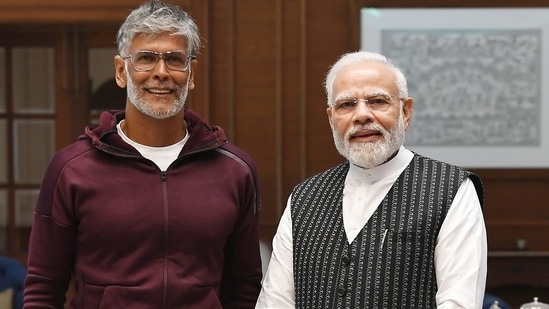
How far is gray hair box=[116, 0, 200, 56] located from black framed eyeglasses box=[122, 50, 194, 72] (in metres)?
0.03

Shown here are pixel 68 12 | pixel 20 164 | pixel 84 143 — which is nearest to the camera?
pixel 84 143

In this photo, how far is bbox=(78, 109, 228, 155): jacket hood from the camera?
7.66 feet

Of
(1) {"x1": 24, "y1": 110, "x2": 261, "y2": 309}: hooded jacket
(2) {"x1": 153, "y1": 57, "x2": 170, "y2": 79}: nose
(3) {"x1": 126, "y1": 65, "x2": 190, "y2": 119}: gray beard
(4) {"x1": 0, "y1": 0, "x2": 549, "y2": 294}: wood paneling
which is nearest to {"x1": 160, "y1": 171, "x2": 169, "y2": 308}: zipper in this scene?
(1) {"x1": 24, "y1": 110, "x2": 261, "y2": 309}: hooded jacket

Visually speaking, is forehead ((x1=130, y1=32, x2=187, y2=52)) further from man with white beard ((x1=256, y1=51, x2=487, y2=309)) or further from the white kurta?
the white kurta

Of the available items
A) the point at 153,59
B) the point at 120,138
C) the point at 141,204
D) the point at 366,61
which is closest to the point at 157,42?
the point at 153,59

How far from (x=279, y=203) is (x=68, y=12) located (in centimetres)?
164

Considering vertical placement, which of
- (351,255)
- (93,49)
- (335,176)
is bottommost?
(351,255)

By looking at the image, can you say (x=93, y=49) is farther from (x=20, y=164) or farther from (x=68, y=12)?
(x=20, y=164)

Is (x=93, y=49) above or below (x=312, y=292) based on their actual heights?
above

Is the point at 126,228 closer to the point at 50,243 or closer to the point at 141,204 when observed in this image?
the point at 141,204

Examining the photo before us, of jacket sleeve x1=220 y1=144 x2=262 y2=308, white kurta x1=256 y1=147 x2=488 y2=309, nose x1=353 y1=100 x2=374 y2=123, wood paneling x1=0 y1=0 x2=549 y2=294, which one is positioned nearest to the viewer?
white kurta x1=256 y1=147 x2=488 y2=309

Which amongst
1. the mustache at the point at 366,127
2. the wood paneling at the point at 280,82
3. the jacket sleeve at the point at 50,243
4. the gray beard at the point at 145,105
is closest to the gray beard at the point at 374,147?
the mustache at the point at 366,127

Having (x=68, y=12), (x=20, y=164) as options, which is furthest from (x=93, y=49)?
(x=20, y=164)

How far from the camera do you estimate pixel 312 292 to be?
2324mm
